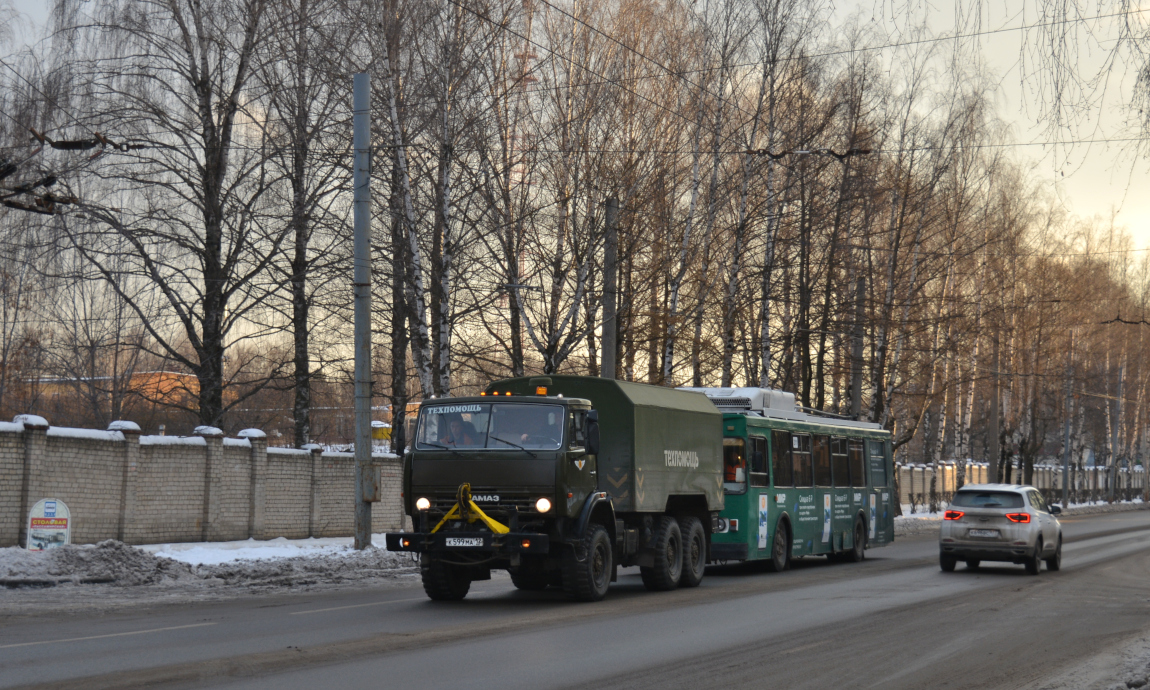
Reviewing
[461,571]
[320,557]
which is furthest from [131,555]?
[461,571]

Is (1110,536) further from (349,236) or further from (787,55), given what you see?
(349,236)

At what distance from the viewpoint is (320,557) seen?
21188 millimetres

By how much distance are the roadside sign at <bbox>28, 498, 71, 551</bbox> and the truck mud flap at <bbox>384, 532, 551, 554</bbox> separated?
342 inches

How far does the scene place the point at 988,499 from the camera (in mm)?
21766

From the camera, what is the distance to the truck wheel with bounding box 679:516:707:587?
1802 centimetres

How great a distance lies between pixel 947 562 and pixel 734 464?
453 cm

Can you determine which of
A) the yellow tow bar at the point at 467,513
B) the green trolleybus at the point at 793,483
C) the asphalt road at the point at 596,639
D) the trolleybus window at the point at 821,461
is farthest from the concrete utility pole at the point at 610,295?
the yellow tow bar at the point at 467,513

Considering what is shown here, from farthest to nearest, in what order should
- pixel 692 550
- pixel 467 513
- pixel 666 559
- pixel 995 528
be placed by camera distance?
pixel 995 528 → pixel 692 550 → pixel 666 559 → pixel 467 513

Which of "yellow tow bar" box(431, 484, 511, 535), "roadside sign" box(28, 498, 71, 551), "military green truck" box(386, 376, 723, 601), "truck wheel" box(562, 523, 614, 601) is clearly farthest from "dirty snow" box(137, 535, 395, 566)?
"truck wheel" box(562, 523, 614, 601)

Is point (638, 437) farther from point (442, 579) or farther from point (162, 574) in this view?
point (162, 574)

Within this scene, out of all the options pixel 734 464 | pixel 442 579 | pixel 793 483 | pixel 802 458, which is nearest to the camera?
pixel 442 579

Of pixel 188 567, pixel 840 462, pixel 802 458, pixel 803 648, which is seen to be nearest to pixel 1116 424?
pixel 840 462

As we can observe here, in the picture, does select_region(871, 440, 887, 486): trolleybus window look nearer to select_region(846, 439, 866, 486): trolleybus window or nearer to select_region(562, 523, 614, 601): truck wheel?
select_region(846, 439, 866, 486): trolleybus window

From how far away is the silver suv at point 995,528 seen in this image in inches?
838
